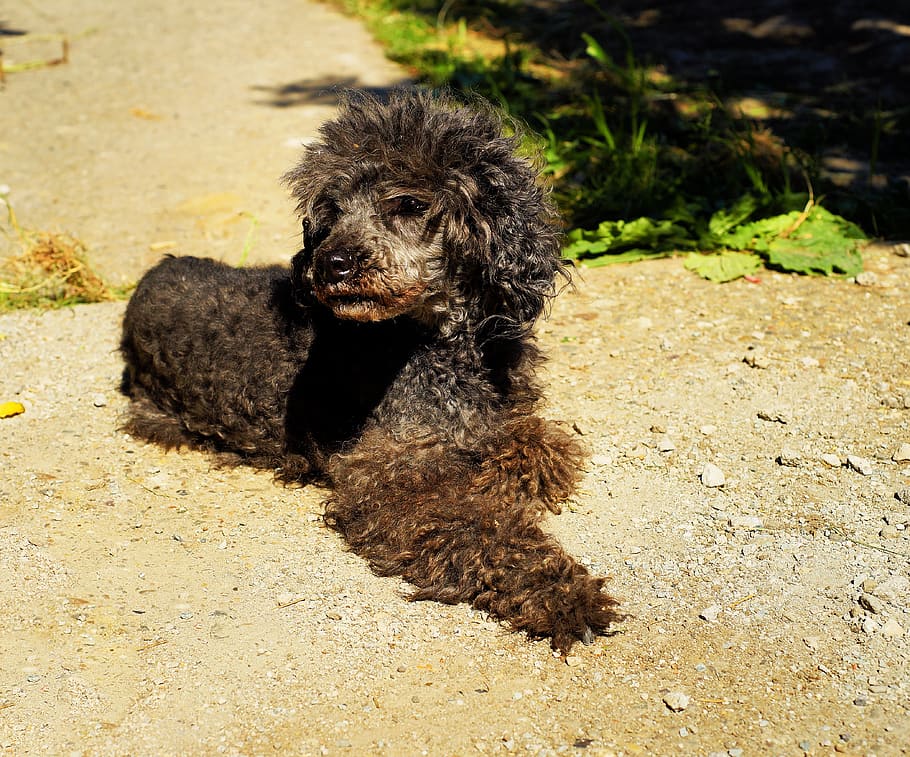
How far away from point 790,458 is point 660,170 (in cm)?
314

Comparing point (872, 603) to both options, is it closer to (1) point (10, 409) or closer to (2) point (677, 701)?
(2) point (677, 701)

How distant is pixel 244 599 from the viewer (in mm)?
3799

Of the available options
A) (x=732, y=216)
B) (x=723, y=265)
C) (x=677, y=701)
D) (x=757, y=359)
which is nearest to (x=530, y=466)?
(x=677, y=701)

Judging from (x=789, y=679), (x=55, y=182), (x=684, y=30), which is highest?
(x=684, y=30)

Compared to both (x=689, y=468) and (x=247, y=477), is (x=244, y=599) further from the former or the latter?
(x=689, y=468)

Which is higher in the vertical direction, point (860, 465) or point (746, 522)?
point (860, 465)

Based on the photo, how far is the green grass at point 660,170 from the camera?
6.26m

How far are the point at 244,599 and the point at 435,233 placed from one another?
155cm

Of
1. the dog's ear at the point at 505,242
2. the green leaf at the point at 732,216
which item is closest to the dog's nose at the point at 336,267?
the dog's ear at the point at 505,242

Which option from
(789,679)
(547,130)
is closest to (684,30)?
(547,130)

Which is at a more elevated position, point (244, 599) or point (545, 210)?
point (545, 210)

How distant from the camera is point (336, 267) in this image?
3.68 m

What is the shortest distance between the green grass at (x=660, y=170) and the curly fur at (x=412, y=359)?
4.80 ft

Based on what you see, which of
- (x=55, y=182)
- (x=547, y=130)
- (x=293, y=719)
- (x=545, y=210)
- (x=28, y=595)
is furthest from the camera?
(x=55, y=182)
